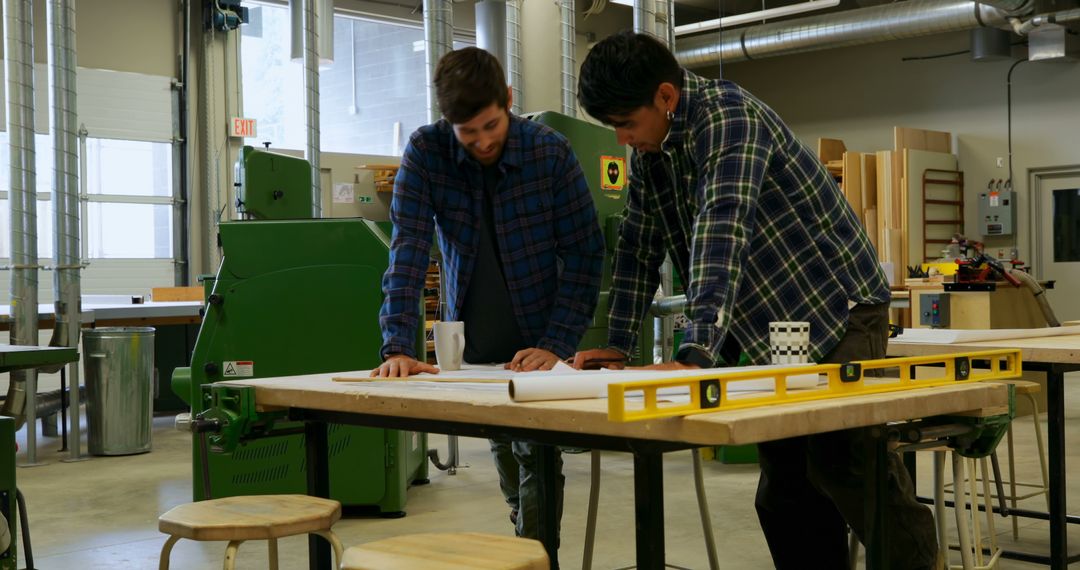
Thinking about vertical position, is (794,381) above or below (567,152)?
below

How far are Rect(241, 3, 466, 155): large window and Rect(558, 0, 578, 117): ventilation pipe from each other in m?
5.36

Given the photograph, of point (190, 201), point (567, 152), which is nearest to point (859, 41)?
point (190, 201)

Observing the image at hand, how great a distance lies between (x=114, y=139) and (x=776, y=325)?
27.5 ft

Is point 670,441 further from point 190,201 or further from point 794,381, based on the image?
point 190,201

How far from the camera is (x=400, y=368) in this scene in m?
2.01

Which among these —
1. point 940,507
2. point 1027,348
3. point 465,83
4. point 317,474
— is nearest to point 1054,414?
point 1027,348

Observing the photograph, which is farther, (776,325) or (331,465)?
(331,465)

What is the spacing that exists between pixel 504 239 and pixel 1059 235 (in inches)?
404

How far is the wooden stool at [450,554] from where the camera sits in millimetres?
1465

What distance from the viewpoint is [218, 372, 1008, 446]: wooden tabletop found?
1.24m

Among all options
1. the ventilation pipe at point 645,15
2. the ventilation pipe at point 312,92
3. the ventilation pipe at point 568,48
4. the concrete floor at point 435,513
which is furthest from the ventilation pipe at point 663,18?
the concrete floor at point 435,513

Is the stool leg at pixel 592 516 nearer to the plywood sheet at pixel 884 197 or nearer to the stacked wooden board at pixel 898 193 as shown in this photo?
the stacked wooden board at pixel 898 193

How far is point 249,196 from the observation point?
13.4 feet

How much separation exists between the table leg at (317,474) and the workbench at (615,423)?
0.17 metres
